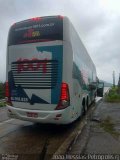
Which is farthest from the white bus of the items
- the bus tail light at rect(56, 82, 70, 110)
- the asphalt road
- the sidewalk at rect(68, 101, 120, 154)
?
the sidewalk at rect(68, 101, 120, 154)

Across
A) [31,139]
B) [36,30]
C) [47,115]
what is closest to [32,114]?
[47,115]

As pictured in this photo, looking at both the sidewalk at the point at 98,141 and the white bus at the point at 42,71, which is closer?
the sidewalk at the point at 98,141

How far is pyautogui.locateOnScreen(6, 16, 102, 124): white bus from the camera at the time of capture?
9156mm

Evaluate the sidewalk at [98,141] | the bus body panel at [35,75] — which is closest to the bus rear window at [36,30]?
the bus body panel at [35,75]

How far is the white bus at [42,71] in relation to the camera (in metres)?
9.16

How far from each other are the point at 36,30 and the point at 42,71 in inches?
56.2

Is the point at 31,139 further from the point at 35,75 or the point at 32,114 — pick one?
the point at 35,75

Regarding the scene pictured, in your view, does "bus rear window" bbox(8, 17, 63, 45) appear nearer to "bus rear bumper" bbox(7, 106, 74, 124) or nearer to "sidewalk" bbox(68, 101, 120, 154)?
"bus rear bumper" bbox(7, 106, 74, 124)

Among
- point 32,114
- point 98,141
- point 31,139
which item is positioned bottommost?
point 31,139

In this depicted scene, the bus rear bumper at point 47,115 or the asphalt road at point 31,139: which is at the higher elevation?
the bus rear bumper at point 47,115

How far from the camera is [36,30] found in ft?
31.6

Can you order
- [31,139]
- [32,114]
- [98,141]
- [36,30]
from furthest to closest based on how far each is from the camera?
[36,30] → [32,114] → [31,139] → [98,141]

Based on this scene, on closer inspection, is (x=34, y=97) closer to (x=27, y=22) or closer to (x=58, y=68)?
(x=58, y=68)

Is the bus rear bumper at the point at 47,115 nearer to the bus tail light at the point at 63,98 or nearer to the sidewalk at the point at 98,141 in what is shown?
the bus tail light at the point at 63,98
